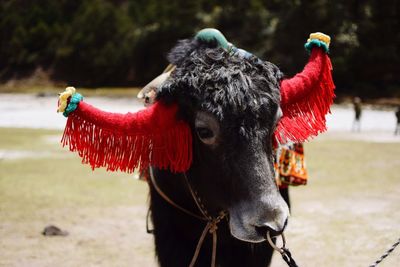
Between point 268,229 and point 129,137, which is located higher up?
point 129,137

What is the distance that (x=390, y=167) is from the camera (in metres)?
9.13

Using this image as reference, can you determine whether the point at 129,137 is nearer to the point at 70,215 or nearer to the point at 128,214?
the point at 128,214

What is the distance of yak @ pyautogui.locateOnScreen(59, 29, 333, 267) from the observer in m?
1.92

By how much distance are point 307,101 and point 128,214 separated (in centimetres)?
428

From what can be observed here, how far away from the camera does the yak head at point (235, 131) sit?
6.13 feet

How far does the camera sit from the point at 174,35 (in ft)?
128

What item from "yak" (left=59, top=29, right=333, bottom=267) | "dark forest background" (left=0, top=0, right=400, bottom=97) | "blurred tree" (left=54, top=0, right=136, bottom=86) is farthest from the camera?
"blurred tree" (left=54, top=0, right=136, bottom=86)

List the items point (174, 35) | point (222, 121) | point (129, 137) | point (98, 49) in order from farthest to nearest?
point (98, 49) < point (174, 35) < point (129, 137) < point (222, 121)

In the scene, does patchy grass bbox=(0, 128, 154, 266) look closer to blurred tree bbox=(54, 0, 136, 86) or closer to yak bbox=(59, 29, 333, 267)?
yak bbox=(59, 29, 333, 267)

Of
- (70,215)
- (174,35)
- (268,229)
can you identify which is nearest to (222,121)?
(268,229)

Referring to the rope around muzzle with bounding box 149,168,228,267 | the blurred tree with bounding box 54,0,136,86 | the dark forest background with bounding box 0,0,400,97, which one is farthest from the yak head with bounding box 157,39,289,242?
the blurred tree with bounding box 54,0,136,86

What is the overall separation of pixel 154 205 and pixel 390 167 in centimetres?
743

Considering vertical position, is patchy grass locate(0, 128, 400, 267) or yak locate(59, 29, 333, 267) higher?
yak locate(59, 29, 333, 267)

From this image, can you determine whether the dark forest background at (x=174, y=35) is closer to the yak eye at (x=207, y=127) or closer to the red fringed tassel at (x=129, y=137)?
the red fringed tassel at (x=129, y=137)
